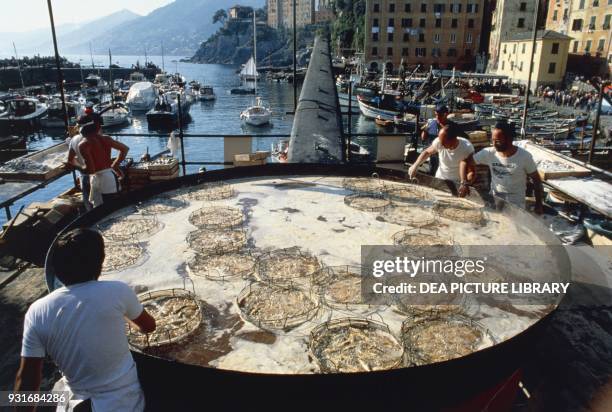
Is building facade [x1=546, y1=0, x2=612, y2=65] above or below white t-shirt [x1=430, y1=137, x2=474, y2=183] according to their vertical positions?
above

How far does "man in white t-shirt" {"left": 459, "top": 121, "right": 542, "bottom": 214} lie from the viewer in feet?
19.0

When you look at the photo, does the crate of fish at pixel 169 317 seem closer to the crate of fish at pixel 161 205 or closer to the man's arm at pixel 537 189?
the crate of fish at pixel 161 205

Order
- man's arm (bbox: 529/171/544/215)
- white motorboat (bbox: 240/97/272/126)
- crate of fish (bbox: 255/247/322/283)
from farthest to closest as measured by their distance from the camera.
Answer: white motorboat (bbox: 240/97/272/126) < man's arm (bbox: 529/171/544/215) < crate of fish (bbox: 255/247/322/283)

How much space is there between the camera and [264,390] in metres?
3.12

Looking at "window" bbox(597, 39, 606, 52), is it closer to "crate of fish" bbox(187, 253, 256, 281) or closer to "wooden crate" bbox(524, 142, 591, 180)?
"wooden crate" bbox(524, 142, 591, 180)

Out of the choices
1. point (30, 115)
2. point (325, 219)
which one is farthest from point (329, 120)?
point (30, 115)

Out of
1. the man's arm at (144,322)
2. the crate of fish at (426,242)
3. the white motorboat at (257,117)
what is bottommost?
the white motorboat at (257,117)

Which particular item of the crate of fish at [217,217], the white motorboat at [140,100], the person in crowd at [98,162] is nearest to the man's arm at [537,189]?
the crate of fish at [217,217]

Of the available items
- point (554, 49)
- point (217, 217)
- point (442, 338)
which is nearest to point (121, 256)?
point (217, 217)

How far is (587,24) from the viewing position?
5578cm

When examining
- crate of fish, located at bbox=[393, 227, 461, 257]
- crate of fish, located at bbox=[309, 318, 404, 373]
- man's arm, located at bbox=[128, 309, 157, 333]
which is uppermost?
man's arm, located at bbox=[128, 309, 157, 333]

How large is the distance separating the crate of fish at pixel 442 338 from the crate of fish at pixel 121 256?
3.15 meters

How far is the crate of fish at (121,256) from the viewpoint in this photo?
4.88 meters

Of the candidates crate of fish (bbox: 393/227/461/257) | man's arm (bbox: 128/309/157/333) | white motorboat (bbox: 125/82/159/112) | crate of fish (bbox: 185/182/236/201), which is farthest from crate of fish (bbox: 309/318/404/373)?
white motorboat (bbox: 125/82/159/112)
